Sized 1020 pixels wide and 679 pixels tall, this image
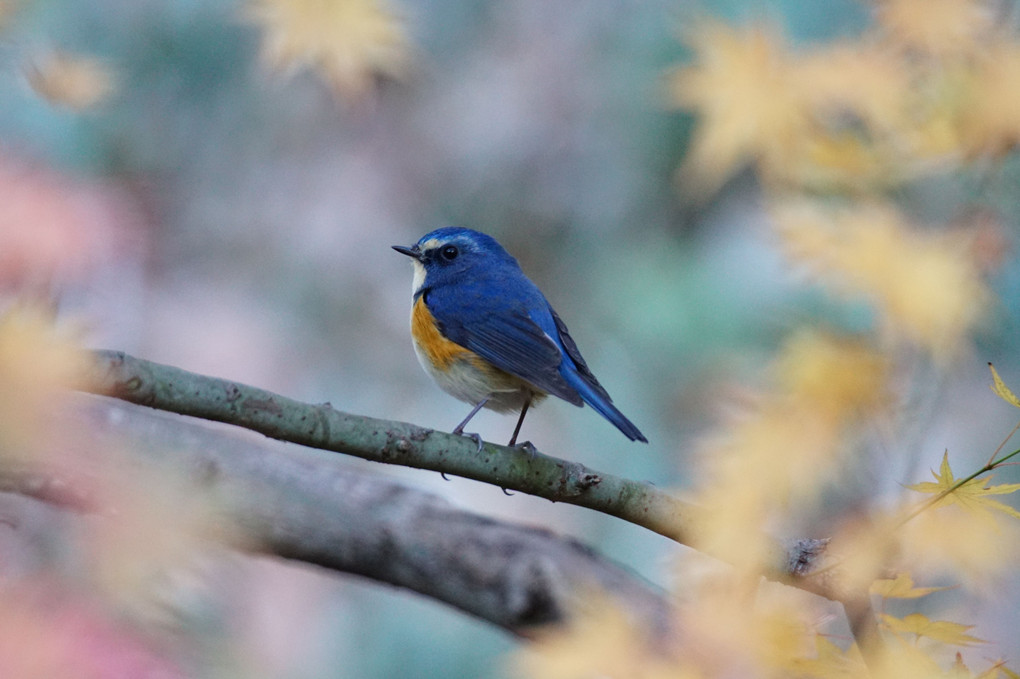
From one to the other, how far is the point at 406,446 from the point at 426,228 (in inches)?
120

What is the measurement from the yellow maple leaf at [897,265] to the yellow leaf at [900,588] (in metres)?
1.13

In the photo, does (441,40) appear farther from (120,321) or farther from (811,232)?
(811,232)

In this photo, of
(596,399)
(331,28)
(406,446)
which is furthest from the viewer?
(331,28)

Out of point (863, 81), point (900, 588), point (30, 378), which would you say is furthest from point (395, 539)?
point (863, 81)

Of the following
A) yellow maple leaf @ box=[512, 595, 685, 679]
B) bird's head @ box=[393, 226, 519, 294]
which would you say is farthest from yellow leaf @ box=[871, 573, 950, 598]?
bird's head @ box=[393, 226, 519, 294]

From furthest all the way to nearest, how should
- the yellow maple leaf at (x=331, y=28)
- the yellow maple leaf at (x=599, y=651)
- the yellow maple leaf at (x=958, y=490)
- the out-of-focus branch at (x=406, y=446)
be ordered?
1. the yellow maple leaf at (x=331, y=28)
2. the yellow maple leaf at (x=599, y=651)
3. the out-of-focus branch at (x=406, y=446)
4. the yellow maple leaf at (x=958, y=490)

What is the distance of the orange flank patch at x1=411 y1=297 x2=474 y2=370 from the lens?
2369 mm

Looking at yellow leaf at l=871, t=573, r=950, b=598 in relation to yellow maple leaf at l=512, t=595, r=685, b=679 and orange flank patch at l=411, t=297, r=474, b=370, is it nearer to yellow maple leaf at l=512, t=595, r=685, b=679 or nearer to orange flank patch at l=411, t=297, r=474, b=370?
yellow maple leaf at l=512, t=595, r=685, b=679

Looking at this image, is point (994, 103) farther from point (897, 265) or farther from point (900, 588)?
point (900, 588)

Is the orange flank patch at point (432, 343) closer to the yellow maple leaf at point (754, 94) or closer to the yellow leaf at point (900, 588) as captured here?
A: the yellow maple leaf at point (754, 94)

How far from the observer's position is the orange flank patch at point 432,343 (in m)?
2.37

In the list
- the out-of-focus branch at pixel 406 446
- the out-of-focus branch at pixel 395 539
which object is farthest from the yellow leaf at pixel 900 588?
the out-of-focus branch at pixel 395 539

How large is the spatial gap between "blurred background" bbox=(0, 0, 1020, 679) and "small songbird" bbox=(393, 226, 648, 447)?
0.74 m

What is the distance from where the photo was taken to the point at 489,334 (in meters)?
2.32
